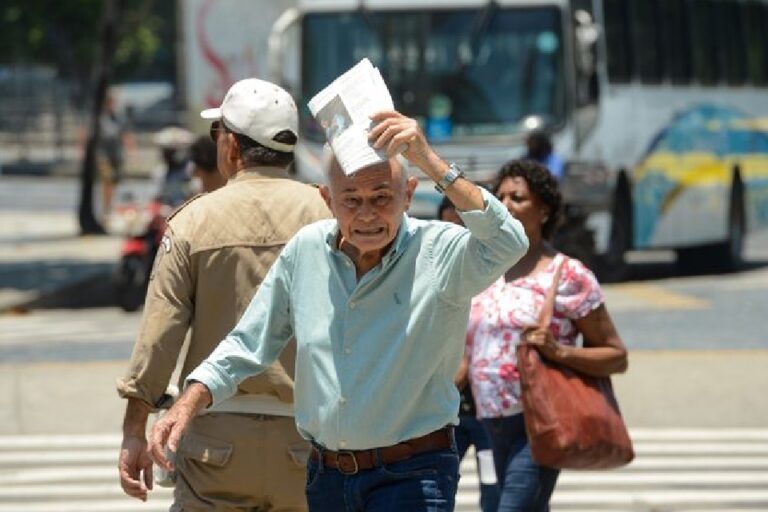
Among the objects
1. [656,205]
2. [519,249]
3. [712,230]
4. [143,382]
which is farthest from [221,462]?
[712,230]

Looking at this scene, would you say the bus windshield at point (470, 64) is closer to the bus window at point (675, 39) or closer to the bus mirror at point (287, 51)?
the bus mirror at point (287, 51)

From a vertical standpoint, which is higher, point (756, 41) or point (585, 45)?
point (585, 45)

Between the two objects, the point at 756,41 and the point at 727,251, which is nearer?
the point at 727,251

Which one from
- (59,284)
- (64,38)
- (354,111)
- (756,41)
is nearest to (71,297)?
(59,284)

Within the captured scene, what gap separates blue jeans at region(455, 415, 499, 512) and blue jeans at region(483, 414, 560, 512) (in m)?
0.30

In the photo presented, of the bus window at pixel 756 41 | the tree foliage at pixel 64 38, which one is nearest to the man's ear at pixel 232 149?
the bus window at pixel 756 41

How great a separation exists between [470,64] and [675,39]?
404 centimetres

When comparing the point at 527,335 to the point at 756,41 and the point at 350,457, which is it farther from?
the point at 756,41

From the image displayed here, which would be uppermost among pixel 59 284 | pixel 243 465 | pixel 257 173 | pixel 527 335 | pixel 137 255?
pixel 257 173

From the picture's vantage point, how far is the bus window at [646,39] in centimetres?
2223

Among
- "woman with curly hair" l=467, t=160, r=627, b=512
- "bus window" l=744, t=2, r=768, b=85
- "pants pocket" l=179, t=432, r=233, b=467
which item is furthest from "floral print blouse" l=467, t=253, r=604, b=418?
"bus window" l=744, t=2, r=768, b=85

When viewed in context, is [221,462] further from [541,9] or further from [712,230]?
[712,230]

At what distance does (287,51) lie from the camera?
20.7 metres

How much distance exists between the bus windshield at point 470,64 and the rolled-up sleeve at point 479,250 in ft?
48.3
